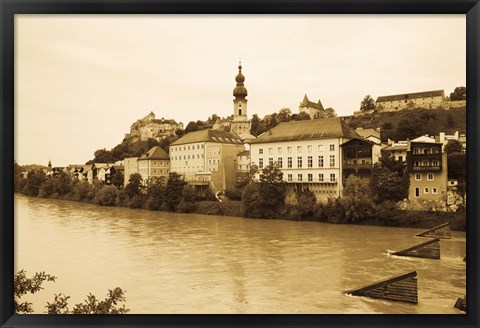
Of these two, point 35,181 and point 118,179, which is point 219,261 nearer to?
point 35,181

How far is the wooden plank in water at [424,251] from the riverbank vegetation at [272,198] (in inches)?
32.3

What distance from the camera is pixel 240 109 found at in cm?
552

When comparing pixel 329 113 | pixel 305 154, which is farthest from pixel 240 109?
pixel 305 154

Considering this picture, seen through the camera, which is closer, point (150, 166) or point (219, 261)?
point (219, 261)

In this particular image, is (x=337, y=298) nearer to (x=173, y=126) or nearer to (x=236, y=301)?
(x=236, y=301)

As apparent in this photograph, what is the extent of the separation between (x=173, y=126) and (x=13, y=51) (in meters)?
3.58

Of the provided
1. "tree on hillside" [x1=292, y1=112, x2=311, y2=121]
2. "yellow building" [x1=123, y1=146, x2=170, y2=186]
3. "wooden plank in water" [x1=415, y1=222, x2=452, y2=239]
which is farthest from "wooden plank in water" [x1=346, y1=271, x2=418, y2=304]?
"yellow building" [x1=123, y1=146, x2=170, y2=186]

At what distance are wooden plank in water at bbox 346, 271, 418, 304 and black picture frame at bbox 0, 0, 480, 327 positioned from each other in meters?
1.05

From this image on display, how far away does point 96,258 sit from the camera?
4.99m

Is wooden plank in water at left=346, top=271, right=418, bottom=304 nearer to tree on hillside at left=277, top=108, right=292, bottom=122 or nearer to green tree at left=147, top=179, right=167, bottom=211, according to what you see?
tree on hillside at left=277, top=108, right=292, bottom=122

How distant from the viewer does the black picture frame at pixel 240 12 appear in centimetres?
208

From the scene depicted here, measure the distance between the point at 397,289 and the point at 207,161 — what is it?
15.6 feet

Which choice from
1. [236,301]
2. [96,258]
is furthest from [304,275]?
[96,258]

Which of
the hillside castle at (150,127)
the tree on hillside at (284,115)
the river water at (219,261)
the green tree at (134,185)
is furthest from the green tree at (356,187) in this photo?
the green tree at (134,185)
